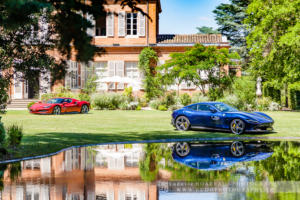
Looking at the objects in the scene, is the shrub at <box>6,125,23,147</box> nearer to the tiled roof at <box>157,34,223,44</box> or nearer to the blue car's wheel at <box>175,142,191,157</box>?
the blue car's wheel at <box>175,142,191,157</box>

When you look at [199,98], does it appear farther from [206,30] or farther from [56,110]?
[206,30]

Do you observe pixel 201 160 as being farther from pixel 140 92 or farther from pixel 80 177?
pixel 140 92

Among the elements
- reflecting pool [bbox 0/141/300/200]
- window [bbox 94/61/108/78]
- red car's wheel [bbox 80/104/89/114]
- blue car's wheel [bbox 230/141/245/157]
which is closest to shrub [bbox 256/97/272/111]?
red car's wheel [bbox 80/104/89/114]

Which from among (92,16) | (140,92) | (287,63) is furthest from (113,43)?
(92,16)

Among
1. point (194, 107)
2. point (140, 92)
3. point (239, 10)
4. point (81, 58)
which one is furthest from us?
point (239, 10)

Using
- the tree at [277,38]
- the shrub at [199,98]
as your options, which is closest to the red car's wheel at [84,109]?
the shrub at [199,98]

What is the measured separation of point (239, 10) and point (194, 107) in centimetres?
3274

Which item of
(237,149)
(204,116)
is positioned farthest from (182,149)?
(204,116)

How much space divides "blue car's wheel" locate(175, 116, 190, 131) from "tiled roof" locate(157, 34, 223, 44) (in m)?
20.9

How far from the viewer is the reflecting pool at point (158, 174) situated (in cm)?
641

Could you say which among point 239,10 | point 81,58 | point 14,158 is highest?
point 239,10

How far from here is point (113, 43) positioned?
124 feet

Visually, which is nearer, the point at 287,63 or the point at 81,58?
the point at 81,58

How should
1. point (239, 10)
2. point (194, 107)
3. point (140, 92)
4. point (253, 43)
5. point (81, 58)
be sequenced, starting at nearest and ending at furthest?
point (81, 58) → point (194, 107) → point (253, 43) → point (140, 92) → point (239, 10)
